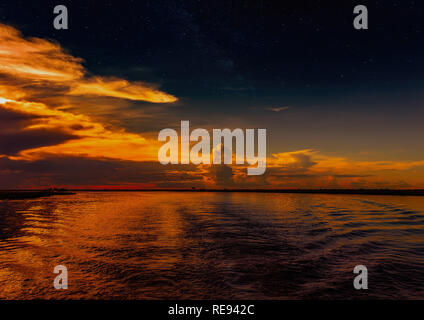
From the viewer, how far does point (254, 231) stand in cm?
2288

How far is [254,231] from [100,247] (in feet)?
38.4

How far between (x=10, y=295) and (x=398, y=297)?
476 inches

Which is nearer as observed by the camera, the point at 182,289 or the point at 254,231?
the point at 182,289

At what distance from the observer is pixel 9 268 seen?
11695mm

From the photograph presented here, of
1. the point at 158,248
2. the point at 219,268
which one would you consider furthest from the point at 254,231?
the point at 219,268

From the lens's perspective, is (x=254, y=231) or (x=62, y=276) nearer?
(x=62, y=276)
